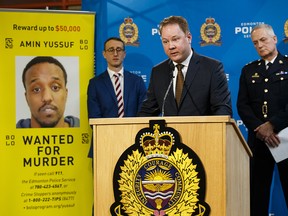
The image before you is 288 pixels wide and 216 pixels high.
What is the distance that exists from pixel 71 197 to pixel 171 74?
8.44 ft

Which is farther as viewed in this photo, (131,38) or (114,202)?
(131,38)

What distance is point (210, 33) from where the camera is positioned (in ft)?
17.3

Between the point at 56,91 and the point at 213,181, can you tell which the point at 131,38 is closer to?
the point at 56,91

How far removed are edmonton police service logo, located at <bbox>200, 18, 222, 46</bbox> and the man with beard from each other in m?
1.34

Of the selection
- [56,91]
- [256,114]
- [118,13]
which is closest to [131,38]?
[118,13]

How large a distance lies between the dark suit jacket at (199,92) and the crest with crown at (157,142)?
22.3 inches

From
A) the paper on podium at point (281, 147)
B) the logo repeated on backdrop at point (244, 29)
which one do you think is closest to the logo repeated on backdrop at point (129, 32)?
the logo repeated on backdrop at point (244, 29)

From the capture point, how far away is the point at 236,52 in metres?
5.27

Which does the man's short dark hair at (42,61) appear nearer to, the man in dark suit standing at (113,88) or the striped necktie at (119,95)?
the man in dark suit standing at (113,88)

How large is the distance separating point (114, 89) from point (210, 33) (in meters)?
1.04

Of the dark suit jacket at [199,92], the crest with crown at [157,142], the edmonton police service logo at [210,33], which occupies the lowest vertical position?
the crest with crown at [157,142]

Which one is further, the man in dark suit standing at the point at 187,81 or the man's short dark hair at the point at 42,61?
the man's short dark hair at the point at 42,61

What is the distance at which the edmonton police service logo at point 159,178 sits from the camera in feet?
7.67

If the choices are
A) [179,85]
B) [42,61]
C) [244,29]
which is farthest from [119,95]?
[179,85]
